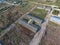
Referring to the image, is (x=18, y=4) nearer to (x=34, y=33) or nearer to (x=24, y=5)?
(x=24, y=5)

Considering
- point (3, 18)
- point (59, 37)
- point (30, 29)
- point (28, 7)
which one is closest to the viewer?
point (59, 37)

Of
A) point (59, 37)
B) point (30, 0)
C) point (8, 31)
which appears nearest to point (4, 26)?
A: point (8, 31)

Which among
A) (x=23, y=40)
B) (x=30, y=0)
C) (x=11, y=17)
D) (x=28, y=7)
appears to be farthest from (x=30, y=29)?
(x=30, y=0)

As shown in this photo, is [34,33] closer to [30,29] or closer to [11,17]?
[30,29]

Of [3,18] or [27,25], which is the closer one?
[27,25]

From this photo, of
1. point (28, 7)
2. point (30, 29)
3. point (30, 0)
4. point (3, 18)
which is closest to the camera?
point (30, 29)

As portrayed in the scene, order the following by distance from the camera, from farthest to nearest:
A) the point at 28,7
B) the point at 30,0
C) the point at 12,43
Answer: the point at 30,0 → the point at 28,7 → the point at 12,43

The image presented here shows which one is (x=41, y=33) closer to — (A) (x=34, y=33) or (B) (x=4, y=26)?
(A) (x=34, y=33)

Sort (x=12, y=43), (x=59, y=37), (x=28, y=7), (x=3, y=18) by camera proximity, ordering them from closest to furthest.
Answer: (x=12, y=43), (x=59, y=37), (x=3, y=18), (x=28, y=7)

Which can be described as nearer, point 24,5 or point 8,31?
point 8,31
